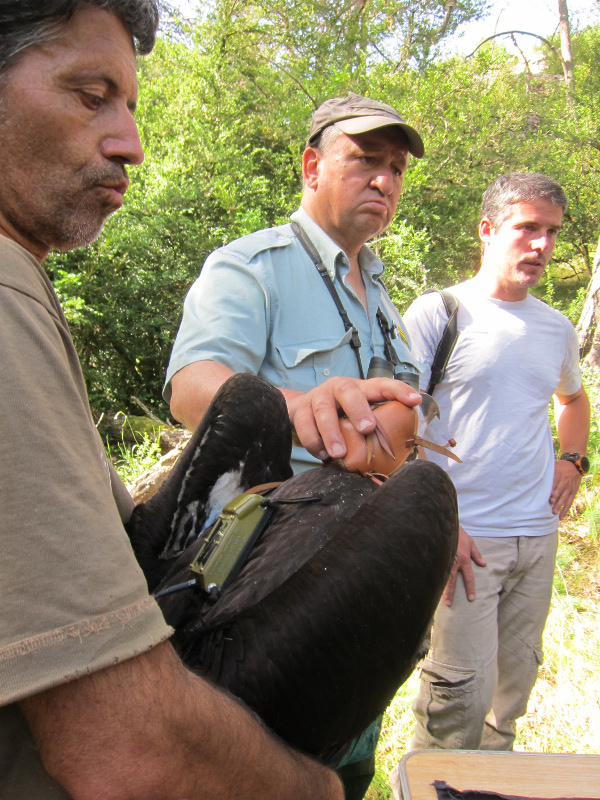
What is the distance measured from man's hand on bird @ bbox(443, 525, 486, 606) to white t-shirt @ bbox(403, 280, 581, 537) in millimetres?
202

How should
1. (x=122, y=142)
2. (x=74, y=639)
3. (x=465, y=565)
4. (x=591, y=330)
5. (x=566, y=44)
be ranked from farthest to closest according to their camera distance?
(x=566, y=44), (x=591, y=330), (x=465, y=565), (x=122, y=142), (x=74, y=639)

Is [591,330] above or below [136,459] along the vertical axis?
above

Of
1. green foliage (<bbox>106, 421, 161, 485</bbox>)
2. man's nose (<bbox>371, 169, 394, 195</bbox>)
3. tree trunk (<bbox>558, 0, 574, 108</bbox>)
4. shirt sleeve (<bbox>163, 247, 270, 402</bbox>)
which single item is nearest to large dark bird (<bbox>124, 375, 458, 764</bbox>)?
shirt sleeve (<bbox>163, 247, 270, 402</bbox>)

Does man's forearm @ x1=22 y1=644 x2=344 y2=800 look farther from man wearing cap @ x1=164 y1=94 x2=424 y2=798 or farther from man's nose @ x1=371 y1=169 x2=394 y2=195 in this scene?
man's nose @ x1=371 y1=169 x2=394 y2=195

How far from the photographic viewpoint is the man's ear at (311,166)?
2.79m

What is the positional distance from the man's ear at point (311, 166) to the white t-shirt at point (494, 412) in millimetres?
1116

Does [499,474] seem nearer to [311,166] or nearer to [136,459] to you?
[311,166]

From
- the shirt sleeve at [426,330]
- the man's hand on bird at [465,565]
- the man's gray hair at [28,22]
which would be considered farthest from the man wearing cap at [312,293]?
the man's hand on bird at [465,565]

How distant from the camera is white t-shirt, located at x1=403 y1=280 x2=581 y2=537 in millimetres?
3393

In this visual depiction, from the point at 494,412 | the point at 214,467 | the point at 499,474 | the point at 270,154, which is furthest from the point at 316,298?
the point at 270,154

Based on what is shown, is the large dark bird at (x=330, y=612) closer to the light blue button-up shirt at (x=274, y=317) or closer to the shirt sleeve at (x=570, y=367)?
the light blue button-up shirt at (x=274, y=317)

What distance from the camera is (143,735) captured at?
0.85m

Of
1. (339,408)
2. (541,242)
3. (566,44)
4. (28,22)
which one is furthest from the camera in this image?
(566,44)

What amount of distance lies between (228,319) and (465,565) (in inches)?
72.1
